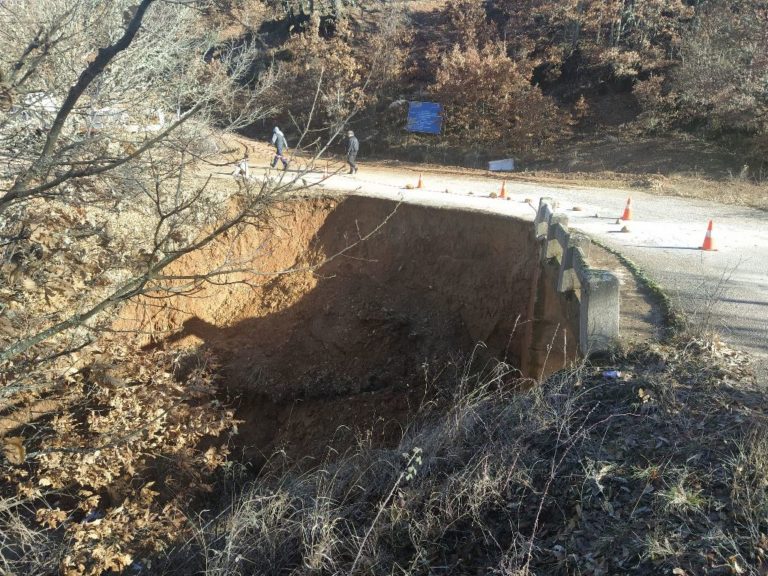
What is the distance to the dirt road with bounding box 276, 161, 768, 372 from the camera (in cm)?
641

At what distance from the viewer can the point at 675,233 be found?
34.0ft

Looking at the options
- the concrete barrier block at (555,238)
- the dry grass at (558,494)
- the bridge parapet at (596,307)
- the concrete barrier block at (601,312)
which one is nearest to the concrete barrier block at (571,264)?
the bridge parapet at (596,307)

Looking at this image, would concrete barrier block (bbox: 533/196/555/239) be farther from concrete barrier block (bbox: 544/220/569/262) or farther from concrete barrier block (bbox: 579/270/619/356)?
concrete barrier block (bbox: 579/270/619/356)

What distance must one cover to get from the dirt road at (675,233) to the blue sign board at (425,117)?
669 cm

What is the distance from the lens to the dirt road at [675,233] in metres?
6.41

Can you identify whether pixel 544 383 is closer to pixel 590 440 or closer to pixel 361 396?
pixel 590 440

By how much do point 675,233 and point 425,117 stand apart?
641 inches

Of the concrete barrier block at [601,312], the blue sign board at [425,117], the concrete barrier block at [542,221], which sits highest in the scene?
the blue sign board at [425,117]

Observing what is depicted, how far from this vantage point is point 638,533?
3539 millimetres

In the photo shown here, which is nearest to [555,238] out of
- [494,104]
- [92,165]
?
[92,165]

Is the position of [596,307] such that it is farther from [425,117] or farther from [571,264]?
[425,117]

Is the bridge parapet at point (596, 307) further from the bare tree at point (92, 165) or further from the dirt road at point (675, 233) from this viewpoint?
the bare tree at point (92, 165)

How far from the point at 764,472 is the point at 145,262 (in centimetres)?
419

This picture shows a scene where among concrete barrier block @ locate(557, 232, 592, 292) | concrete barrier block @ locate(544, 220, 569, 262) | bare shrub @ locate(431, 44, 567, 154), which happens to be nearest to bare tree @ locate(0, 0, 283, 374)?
concrete barrier block @ locate(557, 232, 592, 292)
